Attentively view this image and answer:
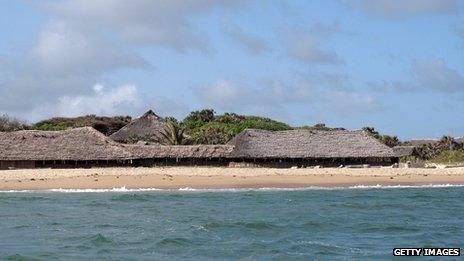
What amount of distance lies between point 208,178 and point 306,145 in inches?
397

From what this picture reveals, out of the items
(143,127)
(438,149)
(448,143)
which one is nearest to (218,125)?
(143,127)

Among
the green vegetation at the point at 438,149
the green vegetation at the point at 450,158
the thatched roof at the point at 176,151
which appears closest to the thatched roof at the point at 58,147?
the thatched roof at the point at 176,151

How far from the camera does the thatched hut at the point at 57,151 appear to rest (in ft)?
145

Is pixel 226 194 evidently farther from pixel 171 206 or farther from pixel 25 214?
pixel 25 214

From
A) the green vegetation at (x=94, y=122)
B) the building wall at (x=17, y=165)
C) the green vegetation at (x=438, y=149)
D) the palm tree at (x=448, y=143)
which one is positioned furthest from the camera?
the green vegetation at (x=94, y=122)

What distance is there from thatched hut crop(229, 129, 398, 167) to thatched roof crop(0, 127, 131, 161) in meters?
7.24

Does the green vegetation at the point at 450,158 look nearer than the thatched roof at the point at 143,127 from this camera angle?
Yes

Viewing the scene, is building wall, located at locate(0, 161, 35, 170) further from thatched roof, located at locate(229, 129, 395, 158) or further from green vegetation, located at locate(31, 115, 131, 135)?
green vegetation, located at locate(31, 115, 131, 135)

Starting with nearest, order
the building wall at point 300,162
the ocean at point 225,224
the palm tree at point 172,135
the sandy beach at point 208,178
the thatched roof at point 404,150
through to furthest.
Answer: the ocean at point 225,224, the sandy beach at point 208,178, the building wall at point 300,162, the palm tree at point 172,135, the thatched roof at point 404,150

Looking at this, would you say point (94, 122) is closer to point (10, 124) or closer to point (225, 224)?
point (10, 124)

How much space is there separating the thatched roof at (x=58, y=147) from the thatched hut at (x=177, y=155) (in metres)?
0.83

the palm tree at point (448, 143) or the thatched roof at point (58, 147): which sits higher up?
the palm tree at point (448, 143)

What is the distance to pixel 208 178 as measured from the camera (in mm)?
40250

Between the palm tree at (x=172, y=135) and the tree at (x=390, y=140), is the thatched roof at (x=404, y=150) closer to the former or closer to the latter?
the tree at (x=390, y=140)
